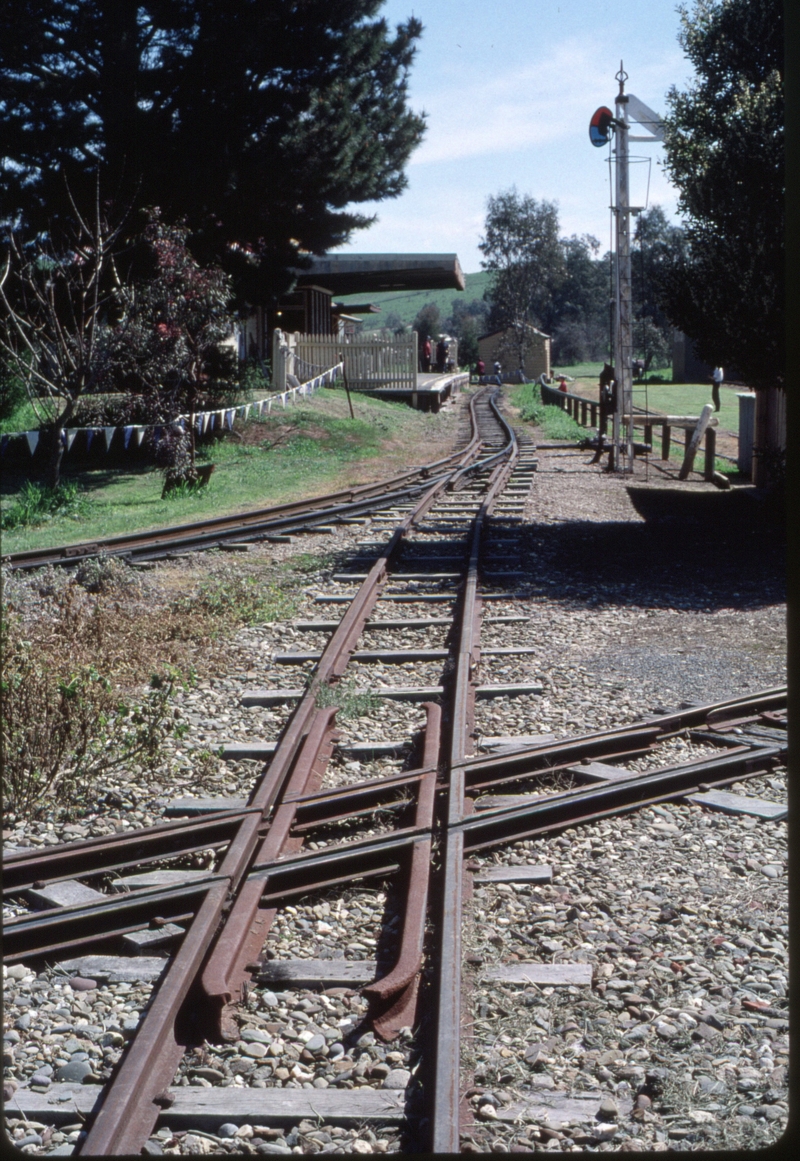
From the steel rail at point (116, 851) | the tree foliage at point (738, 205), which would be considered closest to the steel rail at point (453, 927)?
the steel rail at point (116, 851)

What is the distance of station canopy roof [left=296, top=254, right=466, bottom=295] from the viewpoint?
3628 centimetres

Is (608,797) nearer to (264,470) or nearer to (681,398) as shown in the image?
(264,470)

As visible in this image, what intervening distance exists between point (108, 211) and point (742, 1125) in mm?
20524

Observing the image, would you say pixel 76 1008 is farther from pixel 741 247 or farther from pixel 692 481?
pixel 692 481

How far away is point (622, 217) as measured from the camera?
18016 mm

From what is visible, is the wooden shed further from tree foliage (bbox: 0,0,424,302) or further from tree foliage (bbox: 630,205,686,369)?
tree foliage (bbox: 0,0,424,302)

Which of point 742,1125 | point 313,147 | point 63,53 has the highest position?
point 63,53

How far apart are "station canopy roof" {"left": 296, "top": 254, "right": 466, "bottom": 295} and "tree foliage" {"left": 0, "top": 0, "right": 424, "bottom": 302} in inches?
493

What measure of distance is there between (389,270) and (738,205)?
25.3 meters

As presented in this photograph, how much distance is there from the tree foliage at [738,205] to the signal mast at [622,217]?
3.22m

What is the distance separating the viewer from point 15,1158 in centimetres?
225

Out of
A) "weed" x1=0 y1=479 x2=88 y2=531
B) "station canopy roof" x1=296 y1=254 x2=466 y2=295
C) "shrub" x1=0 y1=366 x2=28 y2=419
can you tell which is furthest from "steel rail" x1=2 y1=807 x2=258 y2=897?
"station canopy roof" x1=296 y1=254 x2=466 y2=295

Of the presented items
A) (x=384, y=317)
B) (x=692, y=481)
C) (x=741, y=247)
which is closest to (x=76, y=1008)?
(x=741, y=247)

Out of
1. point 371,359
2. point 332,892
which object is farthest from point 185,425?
point 371,359
